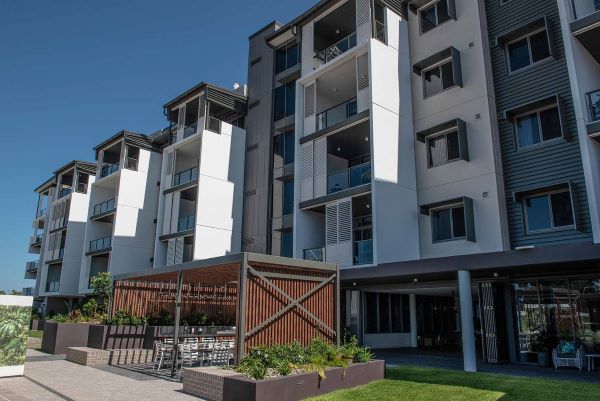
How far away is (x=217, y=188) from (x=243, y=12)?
13.0 meters

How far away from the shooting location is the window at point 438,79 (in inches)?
792

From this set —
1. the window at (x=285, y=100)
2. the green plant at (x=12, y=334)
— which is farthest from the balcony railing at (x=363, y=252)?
the green plant at (x=12, y=334)

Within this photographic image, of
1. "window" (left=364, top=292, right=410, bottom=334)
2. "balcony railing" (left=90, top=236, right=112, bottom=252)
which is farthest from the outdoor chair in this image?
"balcony railing" (left=90, top=236, right=112, bottom=252)

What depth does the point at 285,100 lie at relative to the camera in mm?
27266

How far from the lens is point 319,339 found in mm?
12398

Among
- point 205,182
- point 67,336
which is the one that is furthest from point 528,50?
point 67,336

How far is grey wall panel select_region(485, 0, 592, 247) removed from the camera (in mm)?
15703

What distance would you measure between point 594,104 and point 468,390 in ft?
32.7

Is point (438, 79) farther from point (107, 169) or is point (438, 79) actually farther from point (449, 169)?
point (107, 169)

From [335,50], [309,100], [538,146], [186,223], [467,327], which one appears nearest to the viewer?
[467,327]

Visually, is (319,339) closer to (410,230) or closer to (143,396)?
(143,396)

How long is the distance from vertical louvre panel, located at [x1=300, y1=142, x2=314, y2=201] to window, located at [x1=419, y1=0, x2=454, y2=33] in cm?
758

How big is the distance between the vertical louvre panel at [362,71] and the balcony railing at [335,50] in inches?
58.4

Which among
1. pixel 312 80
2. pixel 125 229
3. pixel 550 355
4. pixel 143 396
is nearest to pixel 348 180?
pixel 312 80
